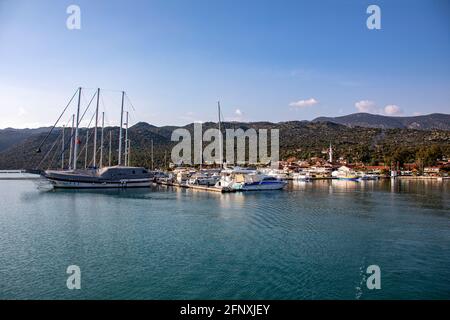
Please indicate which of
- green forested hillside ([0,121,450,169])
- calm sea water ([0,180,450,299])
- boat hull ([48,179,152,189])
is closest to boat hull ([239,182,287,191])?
boat hull ([48,179,152,189])

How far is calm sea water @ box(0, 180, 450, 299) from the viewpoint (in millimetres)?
12750

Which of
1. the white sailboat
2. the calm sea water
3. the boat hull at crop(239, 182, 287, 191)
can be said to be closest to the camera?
the calm sea water

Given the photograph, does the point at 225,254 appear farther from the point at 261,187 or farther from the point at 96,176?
the point at 96,176

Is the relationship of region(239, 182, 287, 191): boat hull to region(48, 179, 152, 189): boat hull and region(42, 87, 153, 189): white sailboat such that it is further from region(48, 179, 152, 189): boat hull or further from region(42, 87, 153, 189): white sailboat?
region(48, 179, 152, 189): boat hull

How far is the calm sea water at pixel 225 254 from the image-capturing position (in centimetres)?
1275

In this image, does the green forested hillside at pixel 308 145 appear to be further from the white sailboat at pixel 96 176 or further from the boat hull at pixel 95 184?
the boat hull at pixel 95 184

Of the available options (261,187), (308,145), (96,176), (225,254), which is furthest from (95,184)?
(308,145)

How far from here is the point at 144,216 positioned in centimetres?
2812

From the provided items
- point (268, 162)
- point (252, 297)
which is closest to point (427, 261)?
point (252, 297)

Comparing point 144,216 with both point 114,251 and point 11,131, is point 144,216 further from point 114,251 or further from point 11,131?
point 11,131

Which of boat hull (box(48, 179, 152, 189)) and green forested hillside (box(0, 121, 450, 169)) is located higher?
green forested hillside (box(0, 121, 450, 169))

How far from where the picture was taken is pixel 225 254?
1686cm

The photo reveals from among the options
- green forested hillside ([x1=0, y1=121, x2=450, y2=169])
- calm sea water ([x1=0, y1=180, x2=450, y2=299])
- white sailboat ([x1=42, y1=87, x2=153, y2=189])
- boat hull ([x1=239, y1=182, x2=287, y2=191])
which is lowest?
calm sea water ([x1=0, y1=180, x2=450, y2=299])

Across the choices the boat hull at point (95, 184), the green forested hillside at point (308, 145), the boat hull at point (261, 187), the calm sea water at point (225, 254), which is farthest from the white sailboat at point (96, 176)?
the green forested hillside at point (308, 145)
